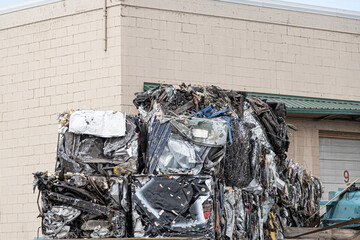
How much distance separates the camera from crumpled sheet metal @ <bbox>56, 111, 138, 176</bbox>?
8.54m

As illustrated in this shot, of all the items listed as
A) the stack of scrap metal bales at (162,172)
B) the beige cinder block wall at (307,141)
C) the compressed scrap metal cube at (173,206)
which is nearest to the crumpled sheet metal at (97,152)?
the stack of scrap metal bales at (162,172)

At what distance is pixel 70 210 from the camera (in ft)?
26.8

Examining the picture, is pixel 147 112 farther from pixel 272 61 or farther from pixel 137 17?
pixel 272 61

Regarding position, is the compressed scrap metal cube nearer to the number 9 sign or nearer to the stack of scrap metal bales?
the stack of scrap metal bales

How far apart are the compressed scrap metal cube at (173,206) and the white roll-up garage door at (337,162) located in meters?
12.5

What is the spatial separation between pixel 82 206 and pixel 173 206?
3.79ft

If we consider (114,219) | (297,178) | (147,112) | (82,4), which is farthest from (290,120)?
(114,219)

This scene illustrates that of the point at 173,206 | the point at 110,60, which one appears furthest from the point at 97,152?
the point at 110,60

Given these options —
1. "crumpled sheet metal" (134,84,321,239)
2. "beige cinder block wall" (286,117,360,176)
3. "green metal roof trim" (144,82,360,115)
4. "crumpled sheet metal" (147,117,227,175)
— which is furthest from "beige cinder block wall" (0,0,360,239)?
"crumpled sheet metal" (147,117,227,175)

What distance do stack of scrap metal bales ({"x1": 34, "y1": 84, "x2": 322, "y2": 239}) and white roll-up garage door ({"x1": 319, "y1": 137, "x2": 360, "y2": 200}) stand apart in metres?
10.6

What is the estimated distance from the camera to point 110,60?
Result: 17.3 metres

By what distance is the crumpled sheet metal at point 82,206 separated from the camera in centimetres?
814

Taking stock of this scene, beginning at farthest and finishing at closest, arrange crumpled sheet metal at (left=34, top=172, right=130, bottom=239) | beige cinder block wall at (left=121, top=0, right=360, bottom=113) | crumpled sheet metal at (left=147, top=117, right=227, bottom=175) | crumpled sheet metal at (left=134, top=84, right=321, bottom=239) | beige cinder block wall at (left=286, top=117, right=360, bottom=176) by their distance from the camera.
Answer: beige cinder block wall at (left=286, top=117, right=360, bottom=176), beige cinder block wall at (left=121, top=0, right=360, bottom=113), crumpled sheet metal at (left=134, top=84, right=321, bottom=239), crumpled sheet metal at (left=147, top=117, right=227, bottom=175), crumpled sheet metal at (left=34, top=172, right=130, bottom=239)

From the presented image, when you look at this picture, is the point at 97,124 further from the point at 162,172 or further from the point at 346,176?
the point at 346,176
